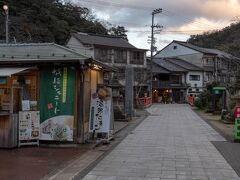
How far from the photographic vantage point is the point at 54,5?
6700 centimetres

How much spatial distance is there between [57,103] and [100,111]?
156 centimetres

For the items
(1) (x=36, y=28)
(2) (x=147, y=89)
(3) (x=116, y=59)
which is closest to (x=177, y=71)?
(2) (x=147, y=89)

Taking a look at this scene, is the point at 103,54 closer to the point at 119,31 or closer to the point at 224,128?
the point at 119,31

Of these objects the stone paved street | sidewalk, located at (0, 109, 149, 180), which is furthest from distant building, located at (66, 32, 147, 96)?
sidewalk, located at (0, 109, 149, 180)

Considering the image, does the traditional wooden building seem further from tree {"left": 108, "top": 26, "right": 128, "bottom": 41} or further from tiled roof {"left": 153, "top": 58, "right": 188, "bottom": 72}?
tree {"left": 108, "top": 26, "right": 128, "bottom": 41}

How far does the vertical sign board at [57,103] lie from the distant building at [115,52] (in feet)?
158

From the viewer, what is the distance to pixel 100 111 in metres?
14.4

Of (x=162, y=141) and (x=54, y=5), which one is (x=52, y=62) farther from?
(x=54, y=5)

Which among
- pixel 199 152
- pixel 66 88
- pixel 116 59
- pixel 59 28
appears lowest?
pixel 199 152

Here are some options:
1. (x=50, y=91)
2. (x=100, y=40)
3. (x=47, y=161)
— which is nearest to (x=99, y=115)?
(x=50, y=91)

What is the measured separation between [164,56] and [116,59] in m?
29.2

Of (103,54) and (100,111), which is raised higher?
(103,54)

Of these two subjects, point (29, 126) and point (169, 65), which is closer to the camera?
point (29, 126)

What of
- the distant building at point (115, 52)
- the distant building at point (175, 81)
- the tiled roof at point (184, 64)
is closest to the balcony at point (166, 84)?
the distant building at point (175, 81)
